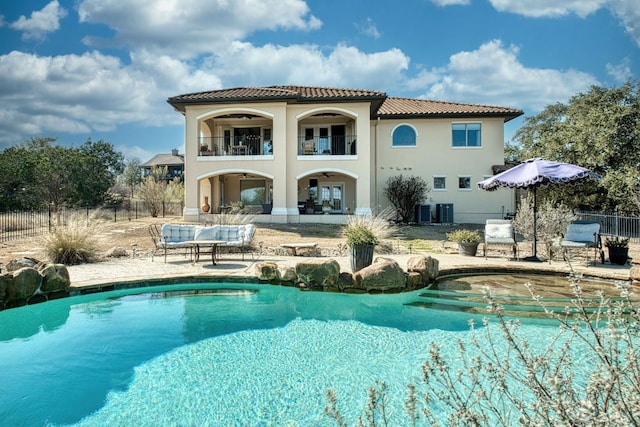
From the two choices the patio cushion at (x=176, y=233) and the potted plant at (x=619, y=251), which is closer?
the potted plant at (x=619, y=251)

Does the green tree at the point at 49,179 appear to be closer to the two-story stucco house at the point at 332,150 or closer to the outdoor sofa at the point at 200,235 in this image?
the two-story stucco house at the point at 332,150

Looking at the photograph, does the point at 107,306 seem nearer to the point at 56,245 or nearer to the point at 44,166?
the point at 56,245

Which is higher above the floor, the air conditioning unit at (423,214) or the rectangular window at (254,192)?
Answer: the rectangular window at (254,192)

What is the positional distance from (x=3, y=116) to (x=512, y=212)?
31.5 m

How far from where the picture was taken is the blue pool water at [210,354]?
13.6ft

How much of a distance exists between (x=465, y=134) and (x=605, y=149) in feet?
21.9

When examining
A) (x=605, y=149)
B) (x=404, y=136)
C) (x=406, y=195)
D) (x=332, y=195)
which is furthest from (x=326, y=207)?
(x=605, y=149)

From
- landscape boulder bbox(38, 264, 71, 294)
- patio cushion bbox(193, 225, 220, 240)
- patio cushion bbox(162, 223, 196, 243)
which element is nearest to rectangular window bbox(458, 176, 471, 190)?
patio cushion bbox(193, 225, 220, 240)

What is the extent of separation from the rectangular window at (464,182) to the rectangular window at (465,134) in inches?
72.8

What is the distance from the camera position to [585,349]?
5.23 metres

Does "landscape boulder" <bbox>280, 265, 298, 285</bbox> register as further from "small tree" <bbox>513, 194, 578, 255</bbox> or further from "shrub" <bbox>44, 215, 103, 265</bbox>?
"small tree" <bbox>513, 194, 578, 255</bbox>

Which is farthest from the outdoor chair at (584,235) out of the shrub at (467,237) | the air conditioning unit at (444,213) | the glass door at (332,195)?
the glass door at (332,195)

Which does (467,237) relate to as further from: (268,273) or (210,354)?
(210,354)

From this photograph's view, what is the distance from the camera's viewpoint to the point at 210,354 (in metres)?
5.46
